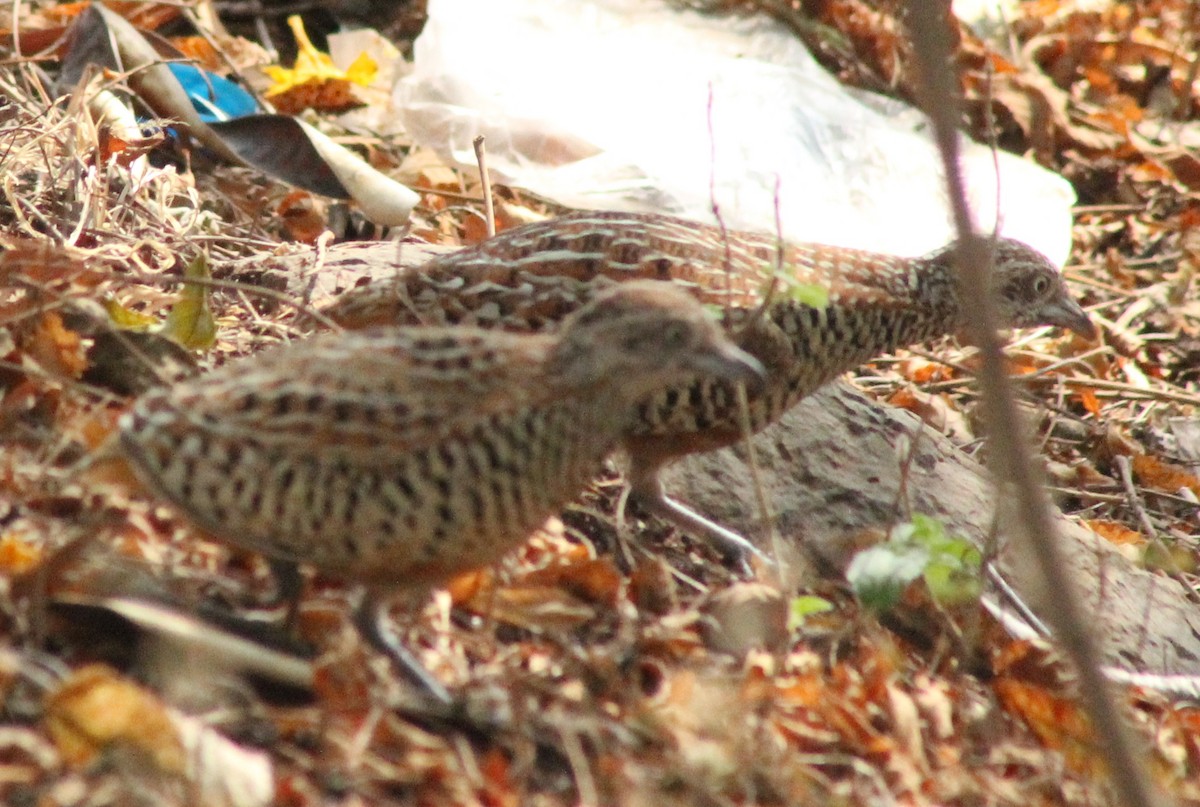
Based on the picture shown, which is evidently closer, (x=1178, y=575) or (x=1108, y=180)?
(x=1178, y=575)

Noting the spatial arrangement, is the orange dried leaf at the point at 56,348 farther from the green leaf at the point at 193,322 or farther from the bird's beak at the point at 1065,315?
the bird's beak at the point at 1065,315

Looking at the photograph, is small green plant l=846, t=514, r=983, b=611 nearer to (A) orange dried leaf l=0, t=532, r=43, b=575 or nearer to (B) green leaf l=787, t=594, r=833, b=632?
(B) green leaf l=787, t=594, r=833, b=632

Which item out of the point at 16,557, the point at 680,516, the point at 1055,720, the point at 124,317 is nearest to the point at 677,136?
the point at 680,516

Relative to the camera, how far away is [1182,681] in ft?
14.3

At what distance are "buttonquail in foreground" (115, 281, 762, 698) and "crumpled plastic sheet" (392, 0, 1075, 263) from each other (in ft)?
8.23

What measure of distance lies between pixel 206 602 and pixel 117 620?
26 centimetres

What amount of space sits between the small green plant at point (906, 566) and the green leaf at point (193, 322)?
1.92m

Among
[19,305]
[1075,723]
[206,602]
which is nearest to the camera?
[206,602]

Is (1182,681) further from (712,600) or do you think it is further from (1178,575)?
(712,600)

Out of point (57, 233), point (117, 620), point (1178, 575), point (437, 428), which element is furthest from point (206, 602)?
point (1178, 575)

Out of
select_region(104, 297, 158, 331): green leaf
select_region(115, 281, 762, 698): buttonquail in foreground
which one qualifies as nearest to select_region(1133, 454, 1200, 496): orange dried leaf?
select_region(115, 281, 762, 698): buttonquail in foreground

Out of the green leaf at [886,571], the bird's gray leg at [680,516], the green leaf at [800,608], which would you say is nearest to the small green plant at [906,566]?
the green leaf at [886,571]

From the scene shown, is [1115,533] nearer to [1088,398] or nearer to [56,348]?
[1088,398]

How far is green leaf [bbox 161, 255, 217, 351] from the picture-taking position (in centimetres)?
421
